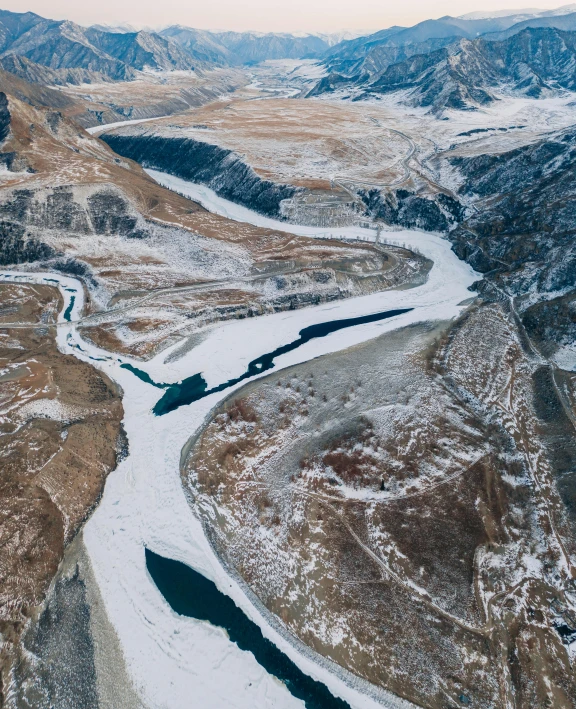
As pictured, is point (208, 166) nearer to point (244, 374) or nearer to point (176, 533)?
point (244, 374)

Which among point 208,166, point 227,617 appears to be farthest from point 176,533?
point 208,166

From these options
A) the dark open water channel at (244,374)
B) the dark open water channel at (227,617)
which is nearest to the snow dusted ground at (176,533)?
the dark open water channel at (227,617)

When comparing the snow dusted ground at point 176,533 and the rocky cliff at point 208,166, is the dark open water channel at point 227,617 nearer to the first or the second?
the snow dusted ground at point 176,533

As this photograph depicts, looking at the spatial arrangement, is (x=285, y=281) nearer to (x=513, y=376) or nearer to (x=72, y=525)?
(x=513, y=376)

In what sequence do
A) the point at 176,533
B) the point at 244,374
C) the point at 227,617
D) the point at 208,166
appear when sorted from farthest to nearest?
the point at 208,166 < the point at 244,374 < the point at 176,533 < the point at 227,617

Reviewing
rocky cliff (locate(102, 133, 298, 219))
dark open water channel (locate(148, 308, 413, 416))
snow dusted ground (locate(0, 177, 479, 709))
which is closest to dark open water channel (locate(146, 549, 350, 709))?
snow dusted ground (locate(0, 177, 479, 709))

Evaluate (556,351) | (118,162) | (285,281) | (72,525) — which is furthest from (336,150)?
(72,525)
